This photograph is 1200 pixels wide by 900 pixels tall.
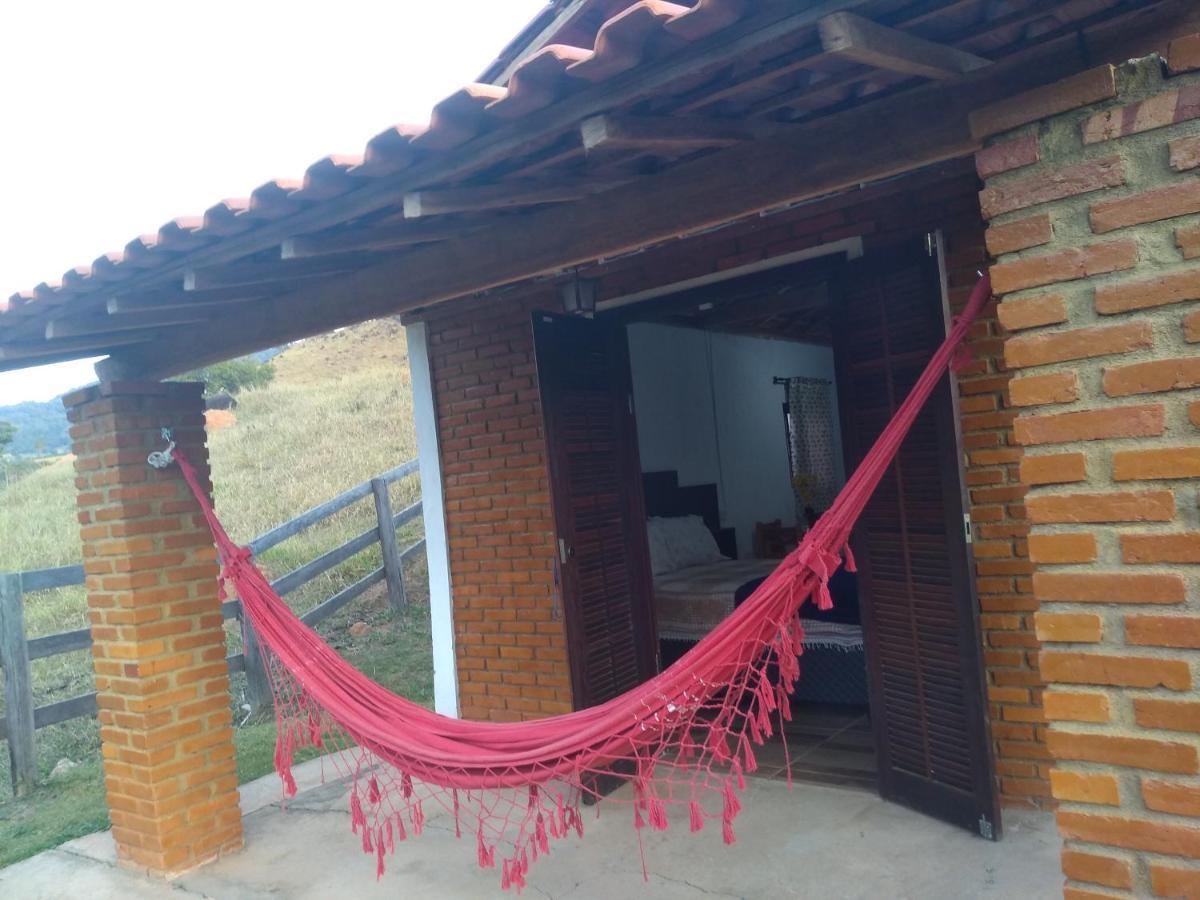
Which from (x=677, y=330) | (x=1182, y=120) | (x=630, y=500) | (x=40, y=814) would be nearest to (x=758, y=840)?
(x=630, y=500)

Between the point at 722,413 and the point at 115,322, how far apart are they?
182 inches

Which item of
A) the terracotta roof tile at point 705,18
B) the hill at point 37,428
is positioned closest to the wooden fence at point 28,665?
the terracotta roof tile at point 705,18

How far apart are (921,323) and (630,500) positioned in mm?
1589

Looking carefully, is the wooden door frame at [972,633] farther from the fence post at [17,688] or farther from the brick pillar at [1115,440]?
the fence post at [17,688]

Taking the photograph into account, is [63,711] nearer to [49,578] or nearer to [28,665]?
[28,665]

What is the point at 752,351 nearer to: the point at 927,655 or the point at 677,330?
the point at 677,330

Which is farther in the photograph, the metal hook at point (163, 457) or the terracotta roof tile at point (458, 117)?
the metal hook at point (163, 457)

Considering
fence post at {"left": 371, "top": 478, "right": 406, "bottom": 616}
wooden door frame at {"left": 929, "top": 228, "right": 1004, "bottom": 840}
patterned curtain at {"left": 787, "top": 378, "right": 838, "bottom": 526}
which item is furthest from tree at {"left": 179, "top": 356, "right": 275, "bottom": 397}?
wooden door frame at {"left": 929, "top": 228, "right": 1004, "bottom": 840}

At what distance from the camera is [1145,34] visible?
1510 millimetres

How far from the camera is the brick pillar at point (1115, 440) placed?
1405 millimetres

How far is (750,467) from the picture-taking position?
733 centimetres

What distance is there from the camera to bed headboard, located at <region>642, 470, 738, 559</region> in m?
6.22

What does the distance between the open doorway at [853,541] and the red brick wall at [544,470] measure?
0.19 meters

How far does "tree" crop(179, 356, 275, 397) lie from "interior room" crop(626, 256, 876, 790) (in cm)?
1741
